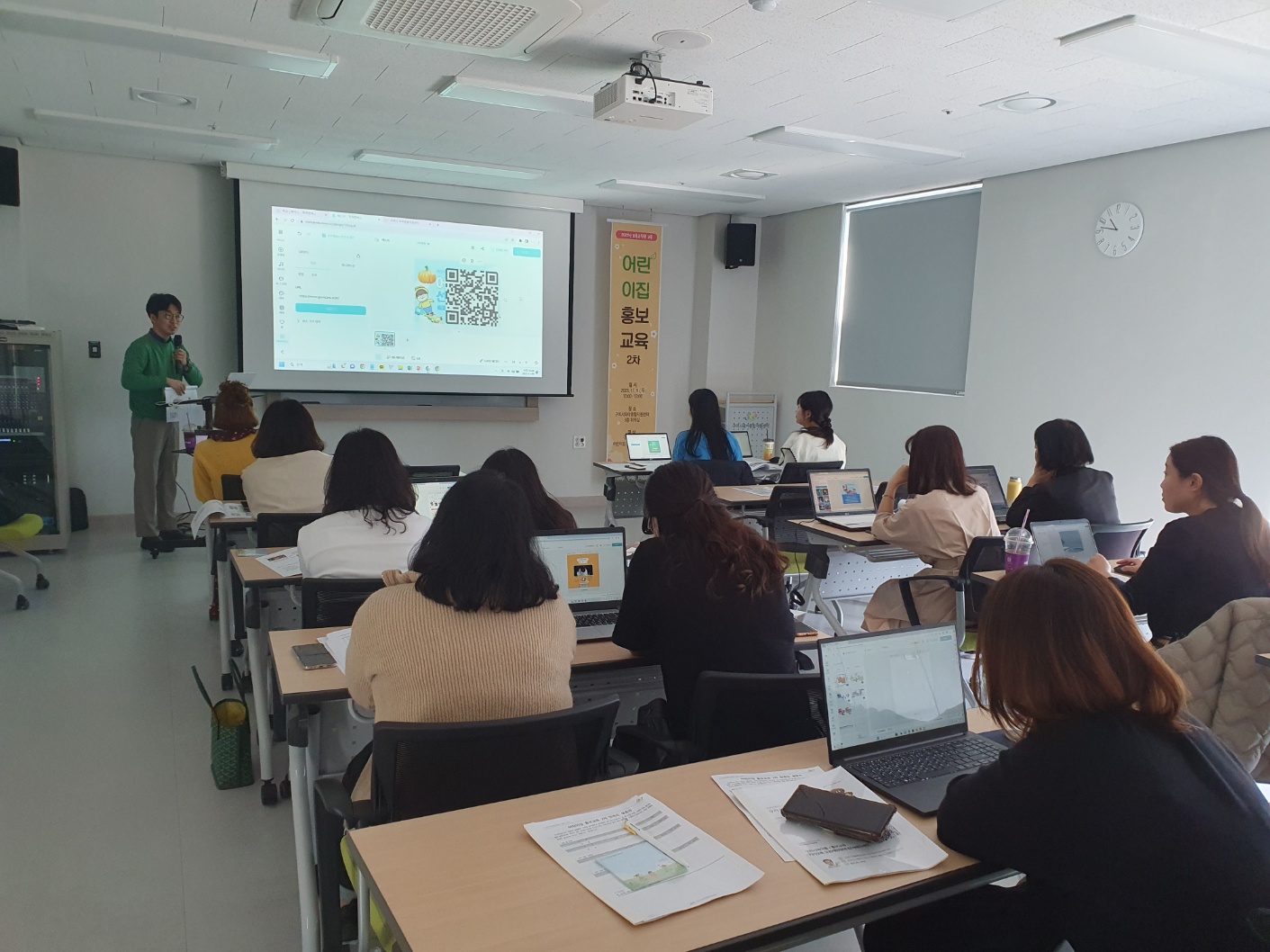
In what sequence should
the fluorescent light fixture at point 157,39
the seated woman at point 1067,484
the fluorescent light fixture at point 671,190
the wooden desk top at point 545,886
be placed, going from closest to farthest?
the wooden desk top at point 545,886
the fluorescent light fixture at point 157,39
the seated woman at point 1067,484
the fluorescent light fixture at point 671,190

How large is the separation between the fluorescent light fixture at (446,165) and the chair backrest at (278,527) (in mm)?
3540

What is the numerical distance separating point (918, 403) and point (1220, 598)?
14.4 ft

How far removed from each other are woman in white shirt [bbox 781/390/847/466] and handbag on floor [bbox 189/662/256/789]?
3.84 metres

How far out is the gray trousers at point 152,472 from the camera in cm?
629

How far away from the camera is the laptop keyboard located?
1.73m

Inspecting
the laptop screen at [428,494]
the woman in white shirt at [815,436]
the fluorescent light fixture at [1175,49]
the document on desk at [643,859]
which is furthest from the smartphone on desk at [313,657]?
the woman in white shirt at [815,436]

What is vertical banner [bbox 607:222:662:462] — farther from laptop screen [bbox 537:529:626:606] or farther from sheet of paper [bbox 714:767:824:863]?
sheet of paper [bbox 714:767:824:863]

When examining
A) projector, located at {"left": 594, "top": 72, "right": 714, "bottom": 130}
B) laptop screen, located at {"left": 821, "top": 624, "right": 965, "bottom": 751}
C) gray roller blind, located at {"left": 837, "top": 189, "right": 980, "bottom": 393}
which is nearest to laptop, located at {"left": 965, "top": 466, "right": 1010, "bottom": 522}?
gray roller blind, located at {"left": 837, "top": 189, "right": 980, "bottom": 393}

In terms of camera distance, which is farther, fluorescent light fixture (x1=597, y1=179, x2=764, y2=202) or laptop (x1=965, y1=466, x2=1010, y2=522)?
fluorescent light fixture (x1=597, y1=179, x2=764, y2=202)

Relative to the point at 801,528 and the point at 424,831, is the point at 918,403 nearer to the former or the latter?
the point at 801,528

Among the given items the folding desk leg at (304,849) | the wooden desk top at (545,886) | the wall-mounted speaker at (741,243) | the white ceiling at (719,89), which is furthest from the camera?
the wall-mounted speaker at (741,243)

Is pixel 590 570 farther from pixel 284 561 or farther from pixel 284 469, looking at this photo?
pixel 284 469

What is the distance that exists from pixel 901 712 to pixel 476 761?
87 cm

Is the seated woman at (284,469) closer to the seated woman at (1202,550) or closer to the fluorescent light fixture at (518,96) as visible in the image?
the fluorescent light fixture at (518,96)
